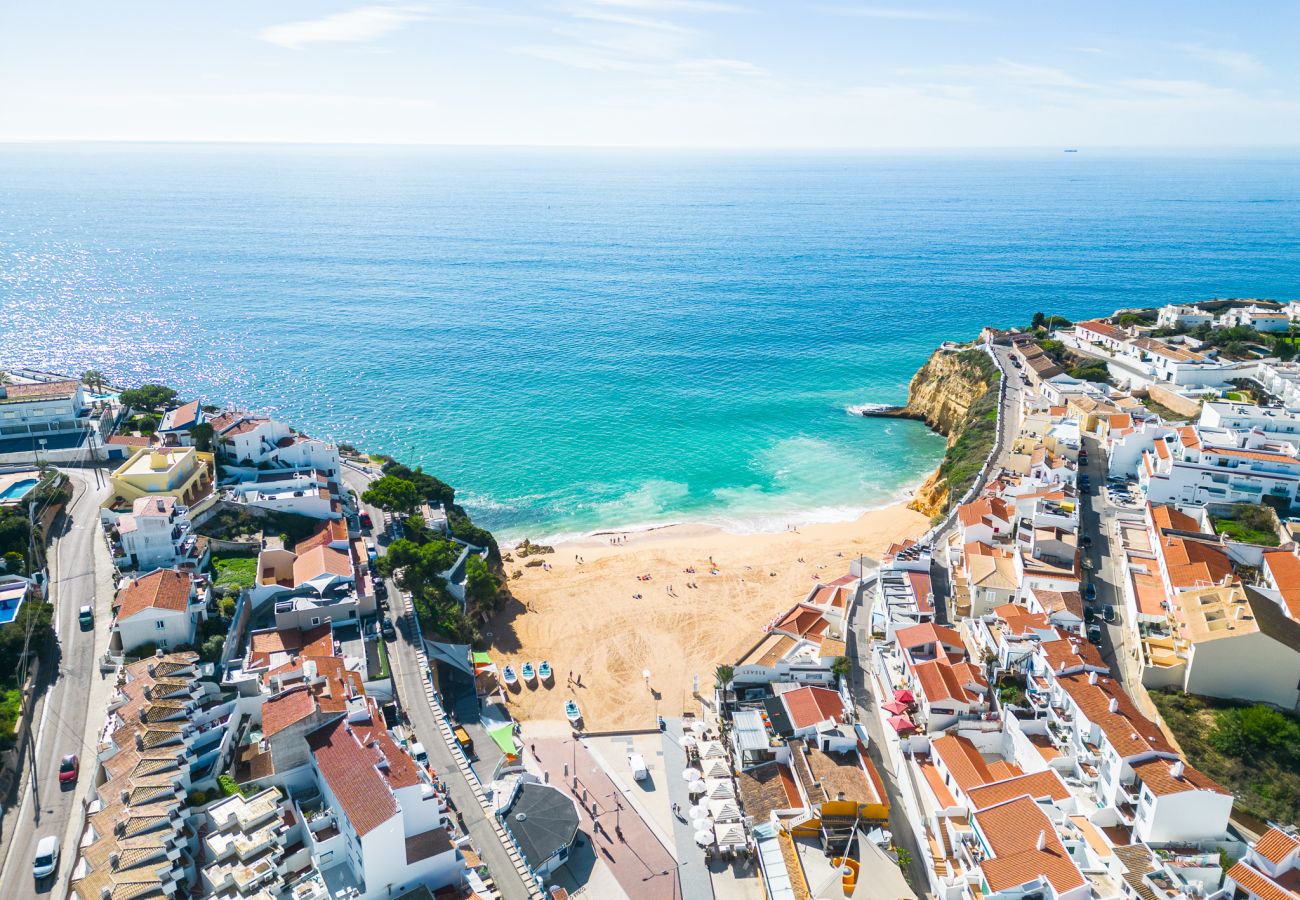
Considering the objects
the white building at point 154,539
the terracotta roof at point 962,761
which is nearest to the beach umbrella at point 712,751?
the terracotta roof at point 962,761

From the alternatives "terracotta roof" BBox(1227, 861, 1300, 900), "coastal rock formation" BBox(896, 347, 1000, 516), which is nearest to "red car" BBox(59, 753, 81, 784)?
"terracotta roof" BBox(1227, 861, 1300, 900)

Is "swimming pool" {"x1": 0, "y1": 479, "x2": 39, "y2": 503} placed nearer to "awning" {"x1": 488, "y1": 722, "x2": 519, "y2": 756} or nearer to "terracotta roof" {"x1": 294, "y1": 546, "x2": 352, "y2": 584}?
"terracotta roof" {"x1": 294, "y1": 546, "x2": 352, "y2": 584}

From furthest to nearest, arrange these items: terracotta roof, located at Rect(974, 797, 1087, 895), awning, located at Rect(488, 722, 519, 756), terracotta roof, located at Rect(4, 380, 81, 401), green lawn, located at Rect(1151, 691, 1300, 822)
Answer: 1. terracotta roof, located at Rect(4, 380, 81, 401)
2. awning, located at Rect(488, 722, 519, 756)
3. green lawn, located at Rect(1151, 691, 1300, 822)
4. terracotta roof, located at Rect(974, 797, 1087, 895)

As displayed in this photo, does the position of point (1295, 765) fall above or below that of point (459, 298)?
below

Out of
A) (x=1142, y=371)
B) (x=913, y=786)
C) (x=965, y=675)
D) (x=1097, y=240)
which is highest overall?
(x=1097, y=240)

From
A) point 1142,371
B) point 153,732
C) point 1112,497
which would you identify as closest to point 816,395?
point 1142,371

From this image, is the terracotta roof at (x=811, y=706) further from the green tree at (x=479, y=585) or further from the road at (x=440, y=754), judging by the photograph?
the green tree at (x=479, y=585)

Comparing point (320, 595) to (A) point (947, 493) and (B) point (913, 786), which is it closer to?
(B) point (913, 786)
